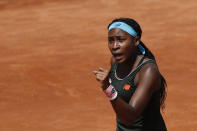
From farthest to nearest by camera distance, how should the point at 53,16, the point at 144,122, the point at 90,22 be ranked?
1. the point at 53,16
2. the point at 90,22
3. the point at 144,122

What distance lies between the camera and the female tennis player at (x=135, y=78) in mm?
3468

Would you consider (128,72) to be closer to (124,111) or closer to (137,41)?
(137,41)

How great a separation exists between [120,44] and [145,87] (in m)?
0.37

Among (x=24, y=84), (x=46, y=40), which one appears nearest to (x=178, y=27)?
(x=46, y=40)

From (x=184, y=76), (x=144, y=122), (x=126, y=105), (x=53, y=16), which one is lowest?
(x=53, y=16)

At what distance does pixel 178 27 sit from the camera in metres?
13.9

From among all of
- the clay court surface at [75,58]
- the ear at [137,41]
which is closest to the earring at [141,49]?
the ear at [137,41]

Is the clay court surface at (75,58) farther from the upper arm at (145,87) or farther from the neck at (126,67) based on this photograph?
the upper arm at (145,87)

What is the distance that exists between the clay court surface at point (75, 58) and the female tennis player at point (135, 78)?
400 centimetres

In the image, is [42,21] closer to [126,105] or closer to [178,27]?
[178,27]

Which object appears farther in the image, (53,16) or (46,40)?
(53,16)

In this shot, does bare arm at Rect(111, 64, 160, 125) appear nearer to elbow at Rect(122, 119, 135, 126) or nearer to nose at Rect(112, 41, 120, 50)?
elbow at Rect(122, 119, 135, 126)

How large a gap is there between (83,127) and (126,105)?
14.8 feet

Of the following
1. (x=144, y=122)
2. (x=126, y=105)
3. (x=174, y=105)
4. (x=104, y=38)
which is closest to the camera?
(x=126, y=105)
